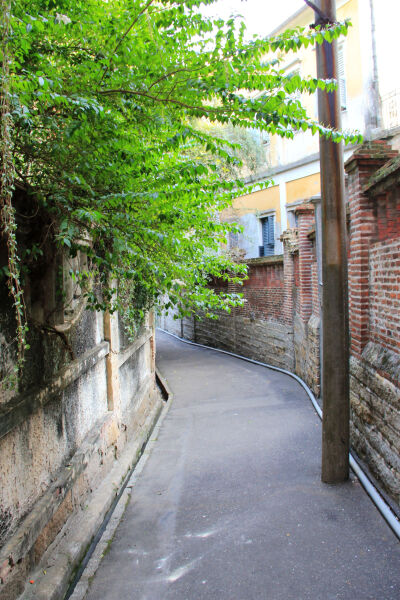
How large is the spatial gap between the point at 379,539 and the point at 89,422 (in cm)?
318

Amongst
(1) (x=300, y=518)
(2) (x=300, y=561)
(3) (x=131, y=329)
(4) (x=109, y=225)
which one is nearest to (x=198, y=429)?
(3) (x=131, y=329)

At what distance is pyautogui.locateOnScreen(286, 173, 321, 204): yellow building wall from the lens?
1565cm

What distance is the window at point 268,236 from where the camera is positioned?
17906 mm

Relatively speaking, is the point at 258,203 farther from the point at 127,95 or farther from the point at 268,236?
the point at 127,95

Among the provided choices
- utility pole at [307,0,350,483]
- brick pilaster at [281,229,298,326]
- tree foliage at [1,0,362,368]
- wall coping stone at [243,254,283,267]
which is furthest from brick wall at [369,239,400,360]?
wall coping stone at [243,254,283,267]

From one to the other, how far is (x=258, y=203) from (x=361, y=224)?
1340cm

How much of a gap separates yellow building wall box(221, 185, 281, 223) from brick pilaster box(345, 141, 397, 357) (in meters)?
11.6

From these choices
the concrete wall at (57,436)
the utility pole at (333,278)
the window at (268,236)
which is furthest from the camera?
the window at (268,236)

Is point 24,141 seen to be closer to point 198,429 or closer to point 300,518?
point 300,518

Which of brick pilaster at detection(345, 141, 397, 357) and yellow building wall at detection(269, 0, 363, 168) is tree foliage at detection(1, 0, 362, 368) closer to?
brick pilaster at detection(345, 141, 397, 357)

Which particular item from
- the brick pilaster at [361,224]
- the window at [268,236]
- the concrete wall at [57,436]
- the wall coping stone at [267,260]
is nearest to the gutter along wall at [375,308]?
the brick pilaster at [361,224]

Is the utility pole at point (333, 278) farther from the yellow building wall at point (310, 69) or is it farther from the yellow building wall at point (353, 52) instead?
the yellow building wall at point (353, 52)

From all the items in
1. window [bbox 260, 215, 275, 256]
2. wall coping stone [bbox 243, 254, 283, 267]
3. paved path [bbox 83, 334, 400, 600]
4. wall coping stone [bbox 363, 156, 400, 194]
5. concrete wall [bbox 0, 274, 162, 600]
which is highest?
window [bbox 260, 215, 275, 256]

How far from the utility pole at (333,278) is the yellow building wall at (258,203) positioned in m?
12.0
